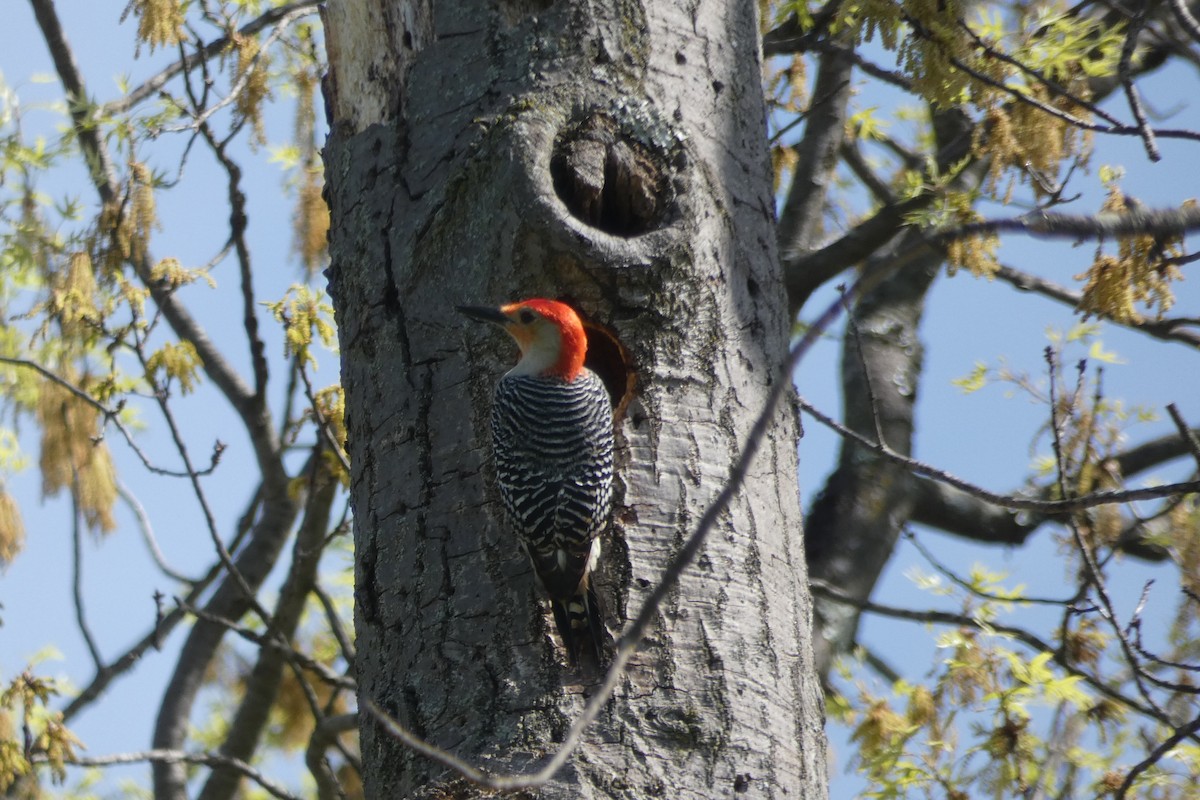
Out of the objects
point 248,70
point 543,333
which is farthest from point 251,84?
point 543,333

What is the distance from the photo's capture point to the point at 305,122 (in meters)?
6.78

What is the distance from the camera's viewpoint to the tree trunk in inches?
112

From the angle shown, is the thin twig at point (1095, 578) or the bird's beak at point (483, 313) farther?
the thin twig at point (1095, 578)

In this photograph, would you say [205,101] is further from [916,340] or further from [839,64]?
[916,340]

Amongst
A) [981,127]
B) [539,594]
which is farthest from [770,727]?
[981,127]

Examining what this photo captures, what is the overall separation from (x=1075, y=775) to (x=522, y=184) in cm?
397

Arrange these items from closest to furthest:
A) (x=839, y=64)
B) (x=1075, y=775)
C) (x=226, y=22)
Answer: (x=1075, y=775) → (x=226, y=22) → (x=839, y=64)

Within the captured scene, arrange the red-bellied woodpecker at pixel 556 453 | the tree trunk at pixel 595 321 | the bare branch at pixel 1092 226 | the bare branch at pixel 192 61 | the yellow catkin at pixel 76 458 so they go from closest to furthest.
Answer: the bare branch at pixel 1092 226
the tree trunk at pixel 595 321
the red-bellied woodpecker at pixel 556 453
the bare branch at pixel 192 61
the yellow catkin at pixel 76 458

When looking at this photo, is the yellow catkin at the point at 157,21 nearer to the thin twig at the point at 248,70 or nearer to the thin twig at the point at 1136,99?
the thin twig at the point at 248,70

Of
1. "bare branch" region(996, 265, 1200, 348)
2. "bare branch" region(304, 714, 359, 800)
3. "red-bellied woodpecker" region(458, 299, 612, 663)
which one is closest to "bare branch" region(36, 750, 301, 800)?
"bare branch" region(304, 714, 359, 800)

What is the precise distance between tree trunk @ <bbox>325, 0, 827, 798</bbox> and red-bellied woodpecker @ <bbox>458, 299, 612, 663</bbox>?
58mm

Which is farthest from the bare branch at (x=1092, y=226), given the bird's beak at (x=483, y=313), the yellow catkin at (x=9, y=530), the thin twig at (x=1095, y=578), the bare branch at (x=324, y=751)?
the yellow catkin at (x=9, y=530)

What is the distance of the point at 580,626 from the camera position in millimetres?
2887

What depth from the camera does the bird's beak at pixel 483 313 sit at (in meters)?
3.25
